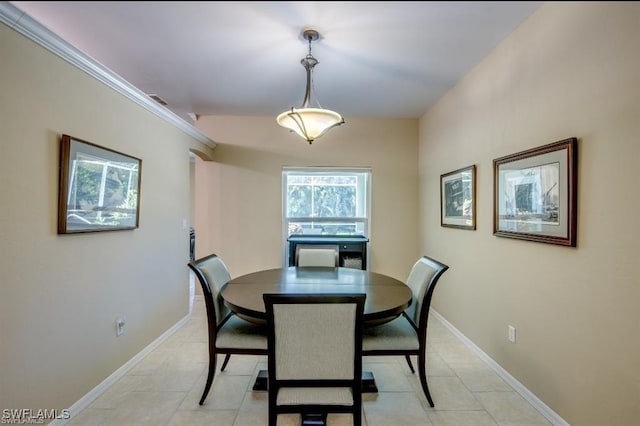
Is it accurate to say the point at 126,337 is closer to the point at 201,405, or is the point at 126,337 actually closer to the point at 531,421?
the point at 201,405

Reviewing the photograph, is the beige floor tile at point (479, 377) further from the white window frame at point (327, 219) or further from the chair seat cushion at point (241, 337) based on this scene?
the white window frame at point (327, 219)

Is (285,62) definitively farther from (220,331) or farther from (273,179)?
(220,331)

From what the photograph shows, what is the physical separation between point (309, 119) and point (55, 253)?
173cm

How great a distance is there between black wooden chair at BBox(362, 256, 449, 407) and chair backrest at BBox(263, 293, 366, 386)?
1.30 feet

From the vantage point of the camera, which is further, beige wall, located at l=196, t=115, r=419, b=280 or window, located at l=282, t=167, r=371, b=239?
window, located at l=282, t=167, r=371, b=239

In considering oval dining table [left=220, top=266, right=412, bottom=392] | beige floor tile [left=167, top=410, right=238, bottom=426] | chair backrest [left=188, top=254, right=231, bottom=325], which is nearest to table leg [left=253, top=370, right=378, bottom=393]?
oval dining table [left=220, top=266, right=412, bottom=392]

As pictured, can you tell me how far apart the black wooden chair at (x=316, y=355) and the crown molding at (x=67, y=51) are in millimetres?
1387

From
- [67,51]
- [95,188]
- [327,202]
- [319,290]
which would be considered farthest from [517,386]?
[67,51]

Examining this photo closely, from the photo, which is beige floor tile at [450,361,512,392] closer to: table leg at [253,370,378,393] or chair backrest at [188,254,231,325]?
table leg at [253,370,378,393]

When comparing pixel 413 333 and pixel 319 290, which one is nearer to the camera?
pixel 413 333

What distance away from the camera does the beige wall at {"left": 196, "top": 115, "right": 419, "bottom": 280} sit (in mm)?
4086

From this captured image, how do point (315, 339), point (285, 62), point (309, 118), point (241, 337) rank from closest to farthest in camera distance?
point (315, 339) → point (241, 337) → point (309, 118) → point (285, 62)

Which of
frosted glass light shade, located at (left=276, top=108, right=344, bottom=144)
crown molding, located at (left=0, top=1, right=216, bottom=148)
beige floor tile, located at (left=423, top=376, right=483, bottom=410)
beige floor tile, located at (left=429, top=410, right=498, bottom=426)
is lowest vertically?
beige floor tile, located at (left=429, top=410, right=498, bottom=426)

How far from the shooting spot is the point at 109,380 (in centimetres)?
213
